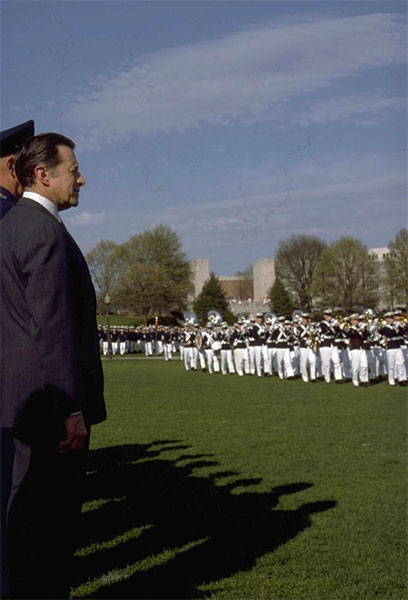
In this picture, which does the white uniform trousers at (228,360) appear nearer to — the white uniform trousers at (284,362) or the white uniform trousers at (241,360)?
the white uniform trousers at (241,360)

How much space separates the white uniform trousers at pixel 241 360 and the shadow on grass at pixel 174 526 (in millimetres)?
20385

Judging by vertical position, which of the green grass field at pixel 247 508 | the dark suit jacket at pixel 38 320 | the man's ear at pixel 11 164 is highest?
the man's ear at pixel 11 164

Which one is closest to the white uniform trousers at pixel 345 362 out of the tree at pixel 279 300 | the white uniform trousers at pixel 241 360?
the white uniform trousers at pixel 241 360

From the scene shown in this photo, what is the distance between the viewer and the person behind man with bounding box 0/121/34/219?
3.73 metres

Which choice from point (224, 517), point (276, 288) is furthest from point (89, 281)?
point (276, 288)

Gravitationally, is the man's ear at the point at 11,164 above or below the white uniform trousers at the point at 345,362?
above

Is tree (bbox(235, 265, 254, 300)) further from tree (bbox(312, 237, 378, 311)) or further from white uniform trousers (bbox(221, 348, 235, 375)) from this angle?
white uniform trousers (bbox(221, 348, 235, 375))

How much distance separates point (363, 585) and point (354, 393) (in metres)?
14.9

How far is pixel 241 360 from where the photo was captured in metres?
29.8

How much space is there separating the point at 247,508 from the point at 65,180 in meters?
4.24

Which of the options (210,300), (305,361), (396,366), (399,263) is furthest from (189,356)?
(210,300)

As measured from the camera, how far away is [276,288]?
293 feet

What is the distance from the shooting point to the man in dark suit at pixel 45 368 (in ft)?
10.6

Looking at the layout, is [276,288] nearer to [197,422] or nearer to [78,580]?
[197,422]
